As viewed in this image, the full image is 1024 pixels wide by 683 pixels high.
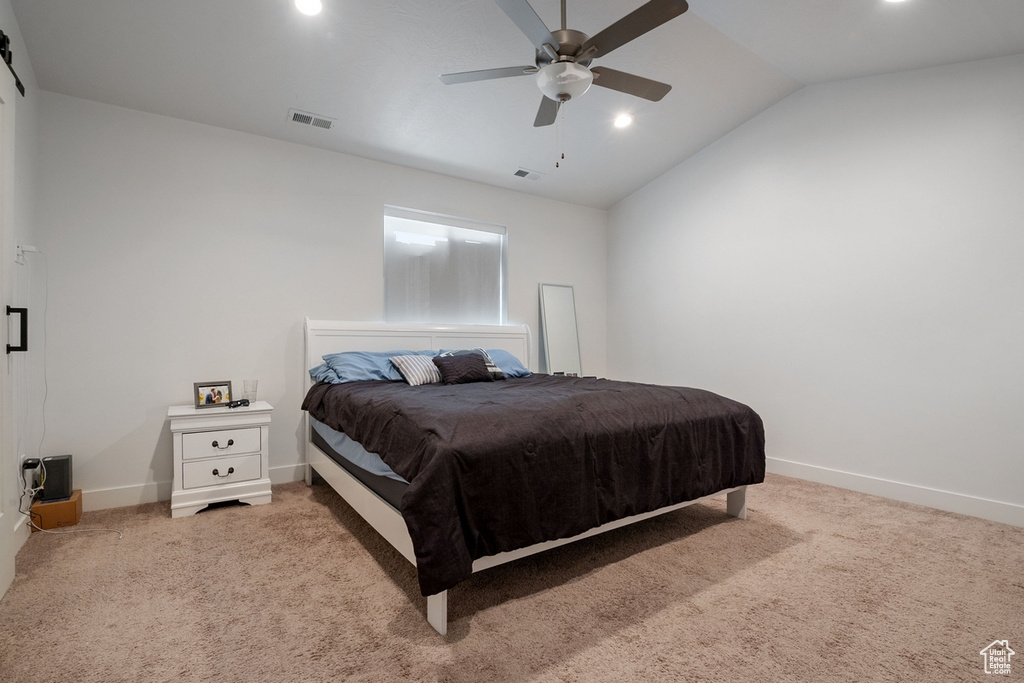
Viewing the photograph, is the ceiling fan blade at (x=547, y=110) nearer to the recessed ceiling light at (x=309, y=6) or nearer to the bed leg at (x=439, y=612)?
the recessed ceiling light at (x=309, y=6)

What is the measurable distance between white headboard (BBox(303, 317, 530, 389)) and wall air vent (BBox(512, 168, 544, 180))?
4.77 feet

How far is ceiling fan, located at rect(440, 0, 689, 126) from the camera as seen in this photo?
188cm

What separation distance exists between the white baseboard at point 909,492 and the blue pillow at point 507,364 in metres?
2.23

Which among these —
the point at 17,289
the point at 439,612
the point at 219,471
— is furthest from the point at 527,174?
the point at 439,612

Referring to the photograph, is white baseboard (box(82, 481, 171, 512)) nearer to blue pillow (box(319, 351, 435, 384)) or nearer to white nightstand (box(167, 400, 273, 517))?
white nightstand (box(167, 400, 273, 517))

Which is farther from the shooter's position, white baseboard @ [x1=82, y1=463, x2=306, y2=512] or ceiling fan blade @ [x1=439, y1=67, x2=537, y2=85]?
white baseboard @ [x1=82, y1=463, x2=306, y2=512]

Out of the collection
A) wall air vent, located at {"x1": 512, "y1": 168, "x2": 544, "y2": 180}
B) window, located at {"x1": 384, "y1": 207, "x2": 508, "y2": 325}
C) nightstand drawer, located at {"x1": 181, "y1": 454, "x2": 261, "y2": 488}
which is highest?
wall air vent, located at {"x1": 512, "y1": 168, "x2": 544, "y2": 180}

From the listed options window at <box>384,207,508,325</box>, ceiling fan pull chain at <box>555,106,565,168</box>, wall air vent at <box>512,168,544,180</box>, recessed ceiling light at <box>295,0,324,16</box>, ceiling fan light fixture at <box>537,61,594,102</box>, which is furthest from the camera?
wall air vent at <box>512,168,544,180</box>

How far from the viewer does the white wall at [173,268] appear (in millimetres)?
2885

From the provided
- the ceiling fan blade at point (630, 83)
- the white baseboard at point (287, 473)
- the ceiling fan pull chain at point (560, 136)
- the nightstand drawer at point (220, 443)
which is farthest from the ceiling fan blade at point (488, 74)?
the white baseboard at point (287, 473)

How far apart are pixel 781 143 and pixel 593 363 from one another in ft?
9.05

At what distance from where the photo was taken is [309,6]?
7.99 feet

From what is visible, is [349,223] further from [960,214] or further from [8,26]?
[960,214]

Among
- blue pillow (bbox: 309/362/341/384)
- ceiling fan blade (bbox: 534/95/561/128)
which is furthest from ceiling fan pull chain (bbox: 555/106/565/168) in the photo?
blue pillow (bbox: 309/362/341/384)
